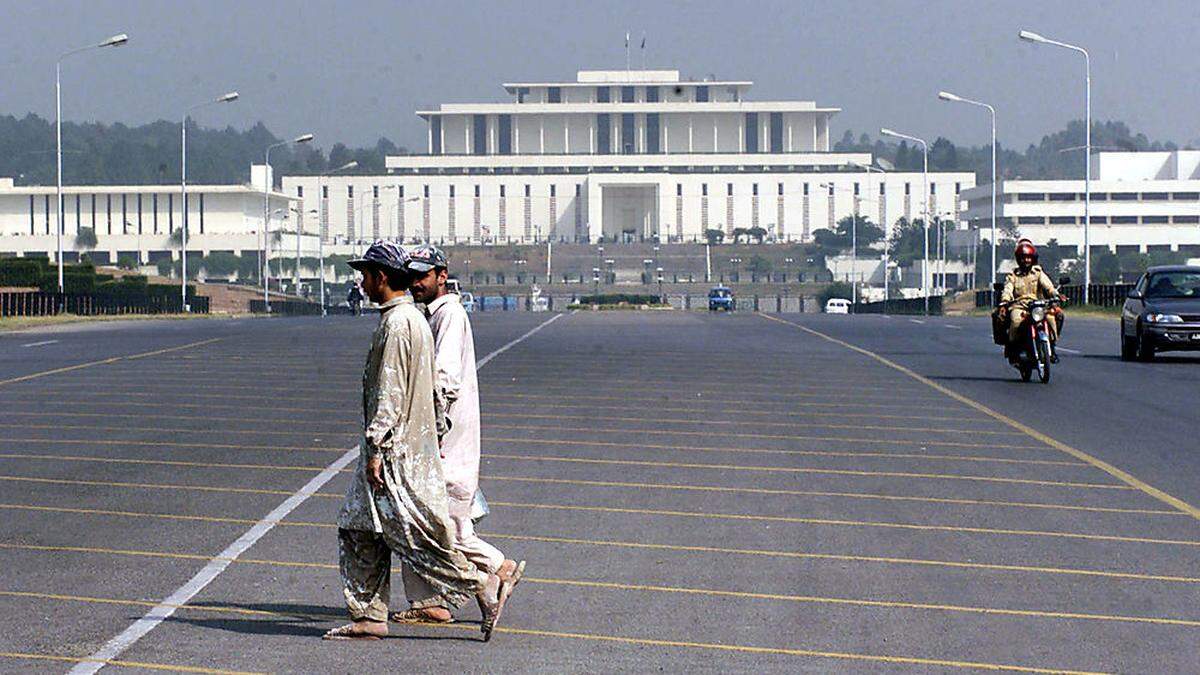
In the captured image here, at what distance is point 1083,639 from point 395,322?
3.15m

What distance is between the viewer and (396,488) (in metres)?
7.56

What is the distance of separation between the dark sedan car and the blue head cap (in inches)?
Result: 811

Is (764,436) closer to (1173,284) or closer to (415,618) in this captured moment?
(415,618)

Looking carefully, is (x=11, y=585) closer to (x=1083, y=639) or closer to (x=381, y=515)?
(x=381, y=515)

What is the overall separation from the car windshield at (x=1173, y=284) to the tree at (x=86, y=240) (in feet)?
419

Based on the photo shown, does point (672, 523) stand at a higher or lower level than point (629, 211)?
lower

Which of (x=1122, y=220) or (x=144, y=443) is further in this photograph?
(x=1122, y=220)

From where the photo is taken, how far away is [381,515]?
24.9 feet

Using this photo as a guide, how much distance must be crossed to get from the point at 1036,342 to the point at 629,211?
13672 cm

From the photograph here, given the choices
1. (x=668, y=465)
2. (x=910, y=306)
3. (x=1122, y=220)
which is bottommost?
(x=910, y=306)

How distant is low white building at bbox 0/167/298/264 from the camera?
143 meters

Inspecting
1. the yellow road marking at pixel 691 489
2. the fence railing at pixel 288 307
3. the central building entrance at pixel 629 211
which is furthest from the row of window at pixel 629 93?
the yellow road marking at pixel 691 489

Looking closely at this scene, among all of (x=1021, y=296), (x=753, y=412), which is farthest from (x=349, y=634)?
(x=1021, y=296)

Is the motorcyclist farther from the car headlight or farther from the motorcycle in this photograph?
the car headlight
